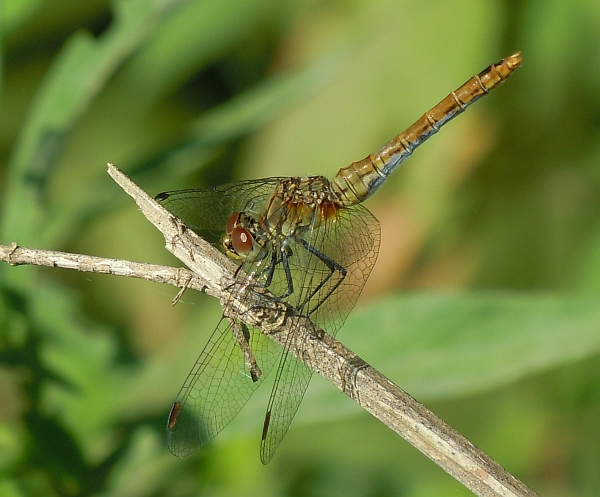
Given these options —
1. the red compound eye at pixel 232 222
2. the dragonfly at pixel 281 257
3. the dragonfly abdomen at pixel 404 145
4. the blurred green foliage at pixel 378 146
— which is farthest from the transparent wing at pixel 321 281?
the blurred green foliage at pixel 378 146

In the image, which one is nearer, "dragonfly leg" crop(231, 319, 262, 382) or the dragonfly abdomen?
"dragonfly leg" crop(231, 319, 262, 382)

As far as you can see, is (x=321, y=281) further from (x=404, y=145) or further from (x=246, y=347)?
(x=404, y=145)

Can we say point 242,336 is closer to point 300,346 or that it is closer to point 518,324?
point 300,346

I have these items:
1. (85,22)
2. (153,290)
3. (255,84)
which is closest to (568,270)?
(255,84)

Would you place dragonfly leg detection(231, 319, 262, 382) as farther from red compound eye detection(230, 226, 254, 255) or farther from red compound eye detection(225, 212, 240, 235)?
red compound eye detection(225, 212, 240, 235)

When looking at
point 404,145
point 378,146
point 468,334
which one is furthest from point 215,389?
point 378,146

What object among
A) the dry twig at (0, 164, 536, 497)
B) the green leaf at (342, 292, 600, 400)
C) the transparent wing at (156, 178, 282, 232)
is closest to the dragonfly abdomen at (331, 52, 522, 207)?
the transparent wing at (156, 178, 282, 232)

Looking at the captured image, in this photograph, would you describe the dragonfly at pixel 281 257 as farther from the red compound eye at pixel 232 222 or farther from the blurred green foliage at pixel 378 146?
the blurred green foliage at pixel 378 146
